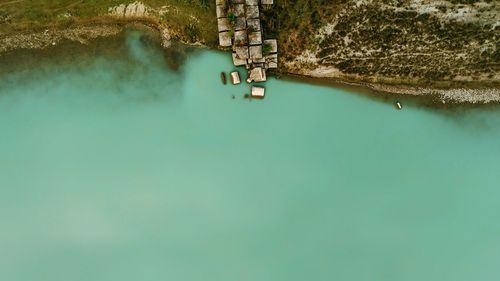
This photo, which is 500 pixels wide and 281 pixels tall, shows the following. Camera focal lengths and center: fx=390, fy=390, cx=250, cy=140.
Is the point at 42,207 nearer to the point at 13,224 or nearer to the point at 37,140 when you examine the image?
the point at 13,224

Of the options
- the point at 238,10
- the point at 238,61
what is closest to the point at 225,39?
the point at 238,61

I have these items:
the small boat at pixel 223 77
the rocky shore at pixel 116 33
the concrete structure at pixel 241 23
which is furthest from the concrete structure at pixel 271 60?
the small boat at pixel 223 77

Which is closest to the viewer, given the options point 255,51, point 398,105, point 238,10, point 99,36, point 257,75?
point 238,10

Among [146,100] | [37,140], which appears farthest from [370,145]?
[37,140]

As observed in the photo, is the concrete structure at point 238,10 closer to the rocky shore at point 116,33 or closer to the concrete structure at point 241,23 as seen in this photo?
the concrete structure at point 241,23

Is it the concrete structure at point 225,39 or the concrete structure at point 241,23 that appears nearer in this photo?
the concrete structure at point 241,23

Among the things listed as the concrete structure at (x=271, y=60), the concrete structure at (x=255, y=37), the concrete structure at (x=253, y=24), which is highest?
the concrete structure at (x=253, y=24)

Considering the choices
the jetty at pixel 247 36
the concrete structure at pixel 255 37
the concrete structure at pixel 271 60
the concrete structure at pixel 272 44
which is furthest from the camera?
the concrete structure at pixel 271 60

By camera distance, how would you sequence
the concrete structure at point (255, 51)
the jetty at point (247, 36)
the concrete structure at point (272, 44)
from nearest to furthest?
1. the jetty at point (247, 36)
2. the concrete structure at point (255, 51)
3. the concrete structure at point (272, 44)

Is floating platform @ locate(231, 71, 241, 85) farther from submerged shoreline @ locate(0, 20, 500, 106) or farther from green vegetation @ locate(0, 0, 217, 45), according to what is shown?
green vegetation @ locate(0, 0, 217, 45)

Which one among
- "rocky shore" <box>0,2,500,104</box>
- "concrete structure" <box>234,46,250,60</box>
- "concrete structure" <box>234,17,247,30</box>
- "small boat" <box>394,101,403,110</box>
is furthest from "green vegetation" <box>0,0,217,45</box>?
"small boat" <box>394,101,403,110</box>

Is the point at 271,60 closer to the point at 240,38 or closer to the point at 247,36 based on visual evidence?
the point at 247,36
